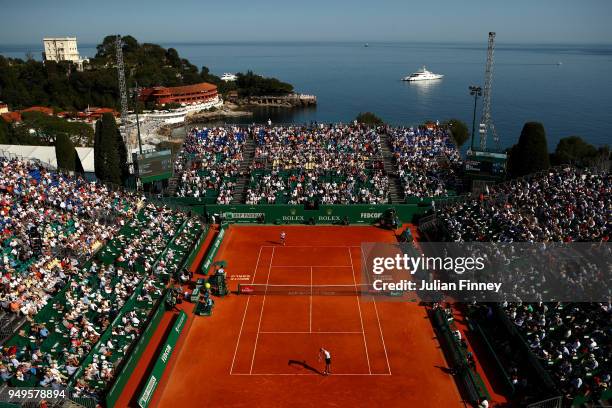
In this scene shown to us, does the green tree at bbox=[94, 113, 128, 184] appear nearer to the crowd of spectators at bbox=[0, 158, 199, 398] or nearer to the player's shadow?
the crowd of spectators at bbox=[0, 158, 199, 398]

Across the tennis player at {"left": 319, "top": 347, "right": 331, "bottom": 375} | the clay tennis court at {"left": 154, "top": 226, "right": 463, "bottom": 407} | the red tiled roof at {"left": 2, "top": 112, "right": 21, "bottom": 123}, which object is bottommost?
the clay tennis court at {"left": 154, "top": 226, "right": 463, "bottom": 407}

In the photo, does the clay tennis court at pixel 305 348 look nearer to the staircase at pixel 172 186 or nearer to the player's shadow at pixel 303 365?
the player's shadow at pixel 303 365

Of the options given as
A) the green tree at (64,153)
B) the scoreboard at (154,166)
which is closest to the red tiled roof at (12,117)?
the green tree at (64,153)

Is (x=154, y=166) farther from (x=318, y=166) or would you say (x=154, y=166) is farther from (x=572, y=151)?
(x=572, y=151)

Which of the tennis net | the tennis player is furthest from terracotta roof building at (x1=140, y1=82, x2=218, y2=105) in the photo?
the tennis player

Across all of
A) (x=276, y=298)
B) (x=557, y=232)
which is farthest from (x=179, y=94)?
(x=557, y=232)
